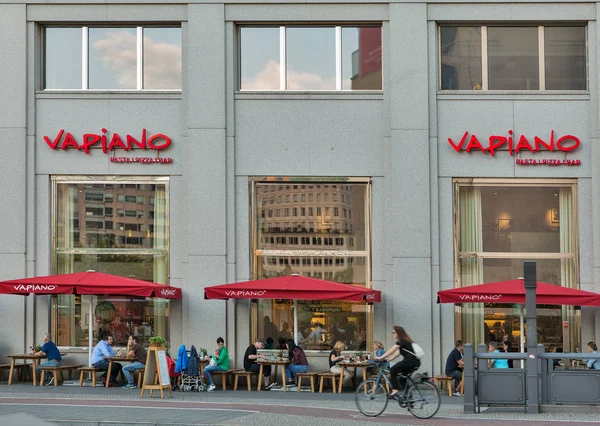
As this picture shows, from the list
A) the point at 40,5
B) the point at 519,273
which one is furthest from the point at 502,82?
the point at 40,5

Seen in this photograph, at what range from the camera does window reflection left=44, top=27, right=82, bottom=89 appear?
2527 cm

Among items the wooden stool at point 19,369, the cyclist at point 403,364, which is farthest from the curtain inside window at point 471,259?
the wooden stool at point 19,369

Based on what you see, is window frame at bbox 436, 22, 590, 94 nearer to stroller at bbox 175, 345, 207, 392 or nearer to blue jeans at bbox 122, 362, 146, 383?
stroller at bbox 175, 345, 207, 392

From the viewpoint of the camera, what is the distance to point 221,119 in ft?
80.5

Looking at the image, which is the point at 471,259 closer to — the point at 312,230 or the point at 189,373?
the point at 312,230

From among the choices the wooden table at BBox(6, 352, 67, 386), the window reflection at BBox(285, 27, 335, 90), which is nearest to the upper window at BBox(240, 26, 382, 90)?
the window reflection at BBox(285, 27, 335, 90)

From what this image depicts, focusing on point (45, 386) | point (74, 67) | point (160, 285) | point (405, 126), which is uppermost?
point (74, 67)

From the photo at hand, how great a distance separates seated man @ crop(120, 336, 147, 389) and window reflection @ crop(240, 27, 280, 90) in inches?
283

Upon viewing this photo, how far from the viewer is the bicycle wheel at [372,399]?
1658cm

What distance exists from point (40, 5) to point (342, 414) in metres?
14.4

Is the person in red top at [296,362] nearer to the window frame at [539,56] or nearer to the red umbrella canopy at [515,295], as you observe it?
the red umbrella canopy at [515,295]

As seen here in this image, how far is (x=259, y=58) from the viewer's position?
25078mm

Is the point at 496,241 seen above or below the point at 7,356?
above

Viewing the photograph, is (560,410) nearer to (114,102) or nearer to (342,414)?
(342,414)
